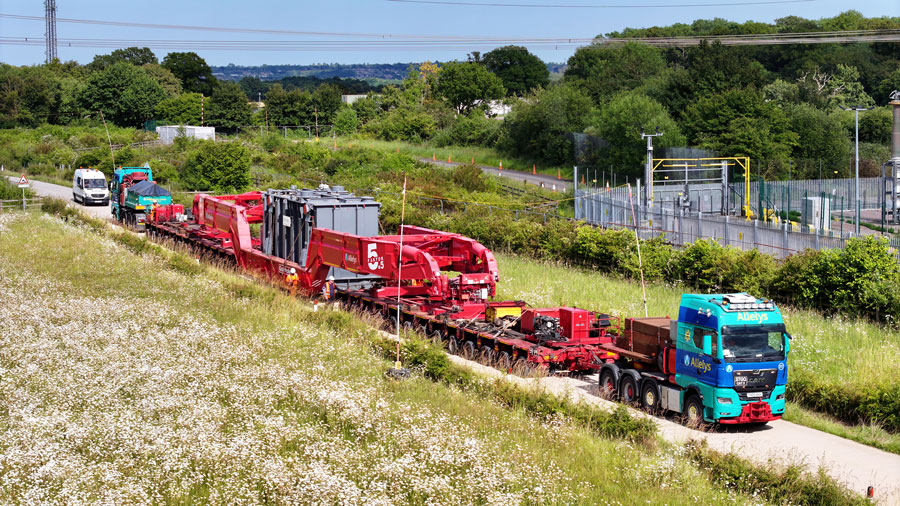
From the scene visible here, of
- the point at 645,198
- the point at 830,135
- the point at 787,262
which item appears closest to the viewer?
the point at 787,262

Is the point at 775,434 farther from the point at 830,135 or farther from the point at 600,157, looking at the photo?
the point at 830,135

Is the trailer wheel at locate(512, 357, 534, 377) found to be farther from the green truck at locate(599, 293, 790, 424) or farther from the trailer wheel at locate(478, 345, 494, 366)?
the green truck at locate(599, 293, 790, 424)

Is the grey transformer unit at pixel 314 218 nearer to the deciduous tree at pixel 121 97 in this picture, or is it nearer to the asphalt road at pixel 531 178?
the asphalt road at pixel 531 178

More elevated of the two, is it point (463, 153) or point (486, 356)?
point (463, 153)

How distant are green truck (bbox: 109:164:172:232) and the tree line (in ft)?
96.1

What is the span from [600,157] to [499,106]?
169ft

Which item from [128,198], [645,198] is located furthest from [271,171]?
[645,198]

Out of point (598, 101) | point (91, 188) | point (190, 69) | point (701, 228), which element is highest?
point (190, 69)

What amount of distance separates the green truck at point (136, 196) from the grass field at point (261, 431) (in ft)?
74.2

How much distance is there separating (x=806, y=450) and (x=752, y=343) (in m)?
1.98

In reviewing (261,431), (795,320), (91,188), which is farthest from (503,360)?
(91,188)

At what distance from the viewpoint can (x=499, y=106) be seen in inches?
4481

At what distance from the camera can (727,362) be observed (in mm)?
16562

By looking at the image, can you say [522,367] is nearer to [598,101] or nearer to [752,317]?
[752,317]
